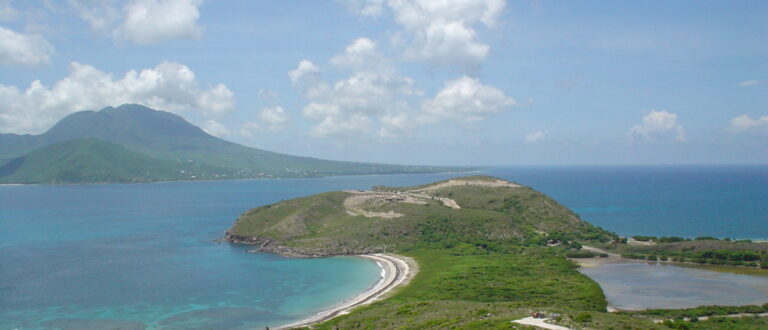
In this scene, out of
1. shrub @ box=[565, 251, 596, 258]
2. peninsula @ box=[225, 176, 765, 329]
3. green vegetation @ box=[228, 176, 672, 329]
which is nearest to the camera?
peninsula @ box=[225, 176, 765, 329]

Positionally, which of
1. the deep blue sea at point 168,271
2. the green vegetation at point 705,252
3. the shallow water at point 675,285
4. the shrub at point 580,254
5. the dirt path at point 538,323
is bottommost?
the deep blue sea at point 168,271

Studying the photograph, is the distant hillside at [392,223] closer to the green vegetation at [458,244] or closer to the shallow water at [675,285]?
the green vegetation at [458,244]

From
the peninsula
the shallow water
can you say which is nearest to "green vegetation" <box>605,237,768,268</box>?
the shallow water

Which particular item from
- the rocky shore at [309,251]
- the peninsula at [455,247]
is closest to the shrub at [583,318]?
A: the peninsula at [455,247]

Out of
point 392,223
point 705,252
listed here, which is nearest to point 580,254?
point 705,252

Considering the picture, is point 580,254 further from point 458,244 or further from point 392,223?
point 392,223

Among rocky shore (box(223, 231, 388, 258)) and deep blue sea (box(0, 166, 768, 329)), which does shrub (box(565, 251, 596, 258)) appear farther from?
deep blue sea (box(0, 166, 768, 329))

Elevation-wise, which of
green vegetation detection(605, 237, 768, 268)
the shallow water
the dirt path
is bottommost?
the shallow water
